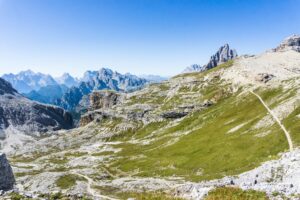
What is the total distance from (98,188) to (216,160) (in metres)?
33.9

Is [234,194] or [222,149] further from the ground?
[234,194]

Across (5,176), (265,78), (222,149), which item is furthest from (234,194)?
(265,78)

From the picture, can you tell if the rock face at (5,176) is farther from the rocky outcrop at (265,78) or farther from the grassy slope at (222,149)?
the rocky outcrop at (265,78)

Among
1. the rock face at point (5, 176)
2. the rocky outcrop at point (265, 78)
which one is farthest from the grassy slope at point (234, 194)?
the rocky outcrop at point (265, 78)

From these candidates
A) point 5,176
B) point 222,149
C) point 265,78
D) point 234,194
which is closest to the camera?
point 234,194

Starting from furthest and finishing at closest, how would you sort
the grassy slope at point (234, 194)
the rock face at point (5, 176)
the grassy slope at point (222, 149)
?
the grassy slope at point (222, 149) → the rock face at point (5, 176) → the grassy slope at point (234, 194)

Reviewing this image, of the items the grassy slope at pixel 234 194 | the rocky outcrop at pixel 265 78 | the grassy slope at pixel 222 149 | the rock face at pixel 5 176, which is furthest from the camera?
the rocky outcrop at pixel 265 78

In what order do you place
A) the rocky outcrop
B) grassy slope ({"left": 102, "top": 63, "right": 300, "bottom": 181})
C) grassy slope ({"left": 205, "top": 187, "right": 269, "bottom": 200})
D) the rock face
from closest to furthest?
grassy slope ({"left": 205, "top": 187, "right": 269, "bottom": 200}) < the rock face < grassy slope ({"left": 102, "top": 63, "right": 300, "bottom": 181}) < the rocky outcrop

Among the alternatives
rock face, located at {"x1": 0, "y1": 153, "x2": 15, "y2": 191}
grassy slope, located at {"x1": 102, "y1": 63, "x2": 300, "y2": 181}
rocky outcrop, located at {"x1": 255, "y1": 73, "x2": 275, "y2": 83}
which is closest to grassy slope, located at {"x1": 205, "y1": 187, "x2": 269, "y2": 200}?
rock face, located at {"x1": 0, "y1": 153, "x2": 15, "y2": 191}

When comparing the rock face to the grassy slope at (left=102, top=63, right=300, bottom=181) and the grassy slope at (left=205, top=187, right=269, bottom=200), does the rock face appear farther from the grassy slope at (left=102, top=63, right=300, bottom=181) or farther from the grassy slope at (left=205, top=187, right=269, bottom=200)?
the grassy slope at (left=102, top=63, right=300, bottom=181)

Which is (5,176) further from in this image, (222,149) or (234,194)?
(222,149)

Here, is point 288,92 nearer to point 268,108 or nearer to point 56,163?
point 268,108

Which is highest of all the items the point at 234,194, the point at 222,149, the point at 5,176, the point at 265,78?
the point at 265,78

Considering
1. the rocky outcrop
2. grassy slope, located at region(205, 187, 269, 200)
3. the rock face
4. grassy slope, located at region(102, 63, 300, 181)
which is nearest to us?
grassy slope, located at region(205, 187, 269, 200)
